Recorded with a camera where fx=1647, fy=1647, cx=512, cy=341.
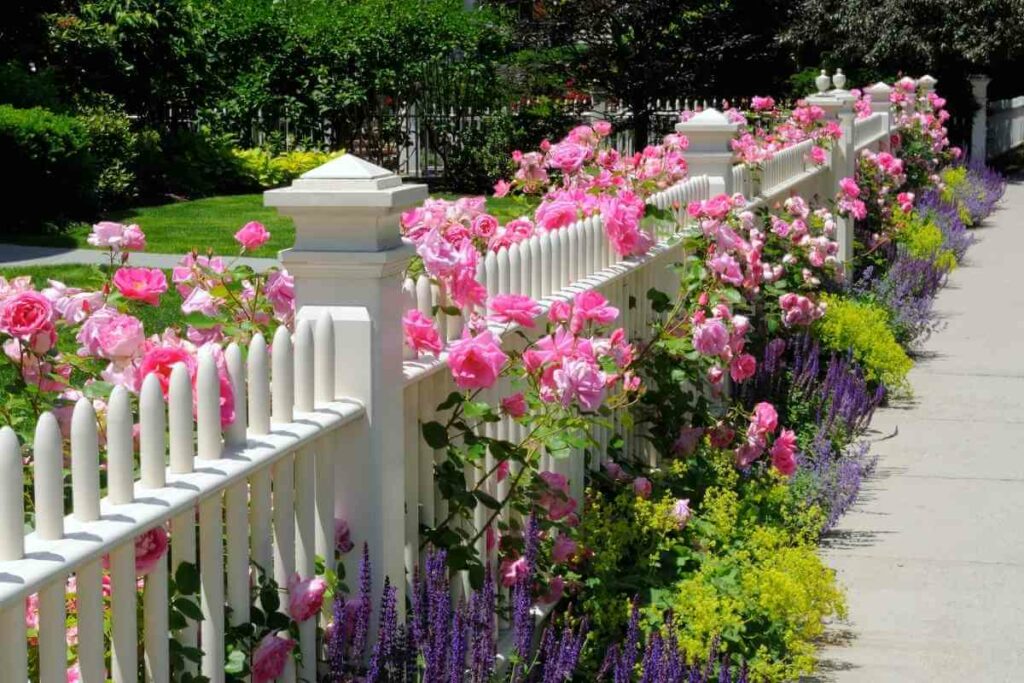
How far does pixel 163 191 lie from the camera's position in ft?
61.5

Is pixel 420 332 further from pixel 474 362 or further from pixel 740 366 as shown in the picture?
pixel 740 366

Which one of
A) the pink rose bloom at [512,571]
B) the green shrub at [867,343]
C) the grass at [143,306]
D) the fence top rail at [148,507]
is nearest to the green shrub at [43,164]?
the grass at [143,306]

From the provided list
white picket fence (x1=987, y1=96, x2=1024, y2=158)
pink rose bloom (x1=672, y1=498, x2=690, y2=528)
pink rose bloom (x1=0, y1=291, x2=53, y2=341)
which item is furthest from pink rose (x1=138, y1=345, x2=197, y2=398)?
white picket fence (x1=987, y1=96, x2=1024, y2=158)

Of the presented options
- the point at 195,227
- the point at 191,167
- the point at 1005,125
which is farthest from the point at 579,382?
the point at 1005,125

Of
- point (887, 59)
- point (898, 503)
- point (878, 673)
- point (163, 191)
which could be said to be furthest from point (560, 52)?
point (878, 673)

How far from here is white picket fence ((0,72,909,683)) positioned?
2447mm

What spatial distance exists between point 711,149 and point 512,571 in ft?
13.0

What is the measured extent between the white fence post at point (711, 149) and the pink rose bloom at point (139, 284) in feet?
14.4

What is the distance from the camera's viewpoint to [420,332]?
13.0ft

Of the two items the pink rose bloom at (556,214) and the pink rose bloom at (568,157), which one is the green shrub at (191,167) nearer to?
the pink rose bloom at (568,157)

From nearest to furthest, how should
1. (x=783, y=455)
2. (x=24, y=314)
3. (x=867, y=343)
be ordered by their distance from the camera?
(x=24, y=314) < (x=783, y=455) < (x=867, y=343)

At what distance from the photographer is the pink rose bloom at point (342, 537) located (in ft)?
11.7

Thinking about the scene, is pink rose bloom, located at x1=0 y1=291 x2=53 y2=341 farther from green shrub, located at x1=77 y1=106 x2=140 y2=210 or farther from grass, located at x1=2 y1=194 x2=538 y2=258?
green shrub, located at x1=77 y1=106 x2=140 y2=210

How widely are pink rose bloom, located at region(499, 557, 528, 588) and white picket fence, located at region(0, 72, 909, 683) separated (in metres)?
0.14
